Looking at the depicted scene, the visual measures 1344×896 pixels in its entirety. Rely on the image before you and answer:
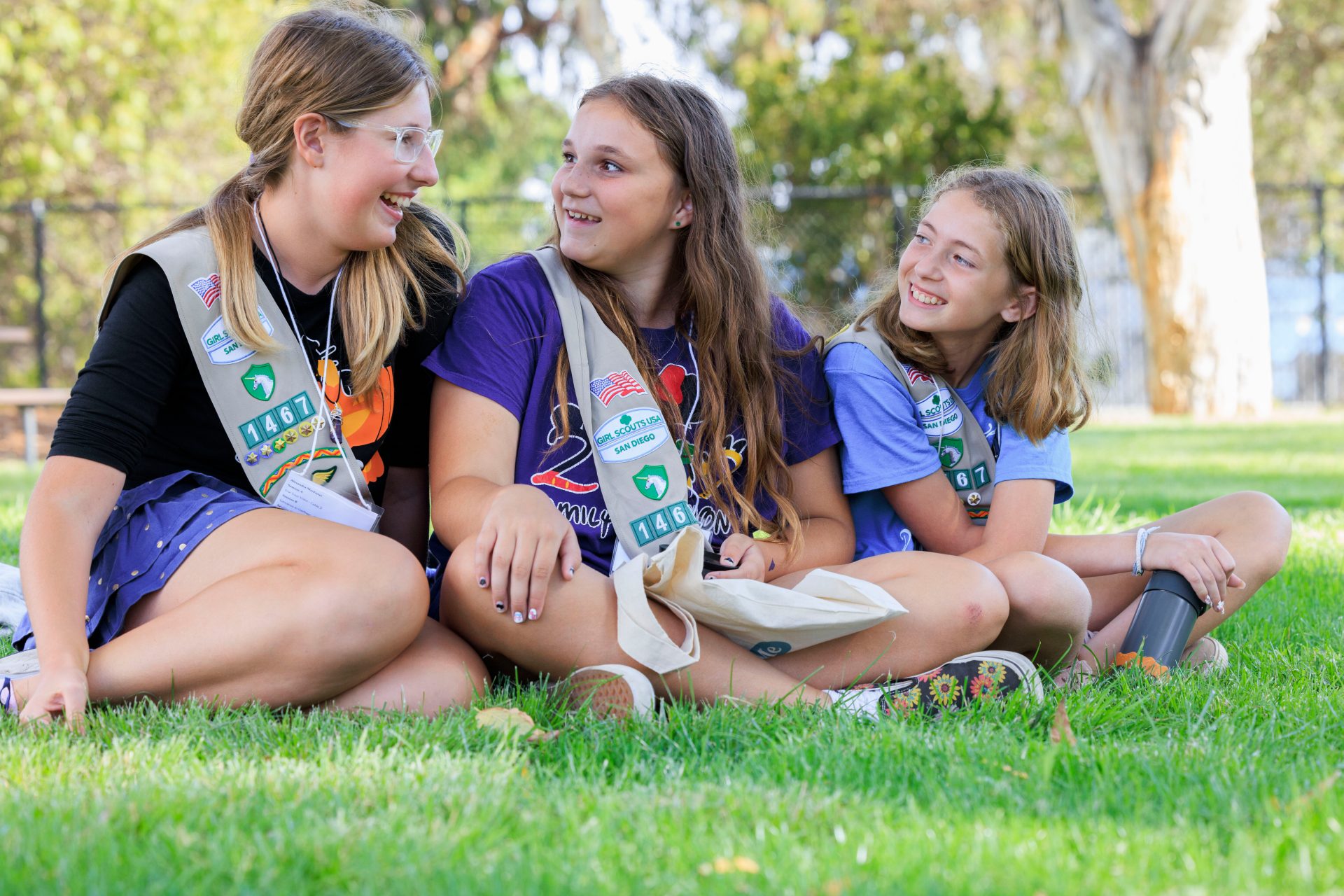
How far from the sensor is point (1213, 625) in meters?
2.77

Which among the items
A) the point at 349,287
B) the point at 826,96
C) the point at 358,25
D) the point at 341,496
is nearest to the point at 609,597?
the point at 341,496

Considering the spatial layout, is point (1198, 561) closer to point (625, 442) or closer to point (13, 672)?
point (625, 442)

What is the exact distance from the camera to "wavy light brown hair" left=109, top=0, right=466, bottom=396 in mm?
2391

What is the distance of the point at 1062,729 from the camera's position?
1.98 metres

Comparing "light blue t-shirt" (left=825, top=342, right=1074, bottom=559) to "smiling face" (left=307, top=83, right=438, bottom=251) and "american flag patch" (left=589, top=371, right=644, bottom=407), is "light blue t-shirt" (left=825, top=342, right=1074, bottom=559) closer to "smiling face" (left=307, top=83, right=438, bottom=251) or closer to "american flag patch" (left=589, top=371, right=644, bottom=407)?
"american flag patch" (left=589, top=371, right=644, bottom=407)

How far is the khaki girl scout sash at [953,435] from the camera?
2775 mm

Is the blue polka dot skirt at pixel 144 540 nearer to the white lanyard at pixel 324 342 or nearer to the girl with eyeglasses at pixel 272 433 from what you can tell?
the girl with eyeglasses at pixel 272 433

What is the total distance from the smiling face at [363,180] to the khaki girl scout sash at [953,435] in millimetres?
1079

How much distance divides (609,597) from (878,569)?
0.56m

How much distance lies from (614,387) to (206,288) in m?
0.80

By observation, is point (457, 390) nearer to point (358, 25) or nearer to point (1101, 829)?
point (358, 25)

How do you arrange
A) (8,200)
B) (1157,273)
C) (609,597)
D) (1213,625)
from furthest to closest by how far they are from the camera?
(8,200)
(1157,273)
(1213,625)
(609,597)

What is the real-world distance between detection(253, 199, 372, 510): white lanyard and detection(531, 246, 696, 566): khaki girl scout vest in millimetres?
465

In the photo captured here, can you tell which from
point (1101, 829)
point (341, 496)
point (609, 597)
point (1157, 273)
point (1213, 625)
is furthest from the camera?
point (1157, 273)
